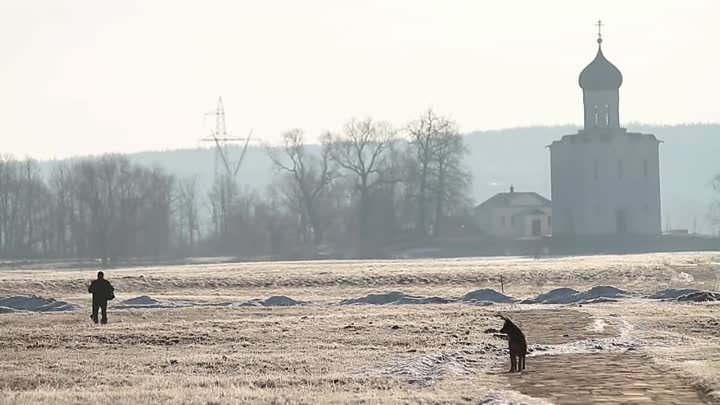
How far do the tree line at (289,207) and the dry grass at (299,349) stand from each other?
66116 mm

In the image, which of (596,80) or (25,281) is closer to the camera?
(25,281)

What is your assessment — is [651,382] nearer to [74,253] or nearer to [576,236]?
[576,236]

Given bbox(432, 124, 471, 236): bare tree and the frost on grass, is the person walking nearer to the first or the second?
the frost on grass

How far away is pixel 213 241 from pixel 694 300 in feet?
316

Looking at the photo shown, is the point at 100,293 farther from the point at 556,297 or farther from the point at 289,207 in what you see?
the point at 289,207

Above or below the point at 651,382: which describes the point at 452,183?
above

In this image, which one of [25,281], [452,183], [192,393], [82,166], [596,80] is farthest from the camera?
[82,166]

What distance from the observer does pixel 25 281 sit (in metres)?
66.1

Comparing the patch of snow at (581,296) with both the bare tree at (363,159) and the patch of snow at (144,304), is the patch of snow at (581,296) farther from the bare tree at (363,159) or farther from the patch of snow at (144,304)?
the bare tree at (363,159)

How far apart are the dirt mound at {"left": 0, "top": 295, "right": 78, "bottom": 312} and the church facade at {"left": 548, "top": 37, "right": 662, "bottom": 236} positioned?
230ft

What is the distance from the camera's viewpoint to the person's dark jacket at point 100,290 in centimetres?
4091

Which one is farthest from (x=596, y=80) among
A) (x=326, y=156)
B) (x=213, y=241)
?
(x=213, y=241)

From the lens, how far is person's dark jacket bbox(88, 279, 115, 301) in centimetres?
4091

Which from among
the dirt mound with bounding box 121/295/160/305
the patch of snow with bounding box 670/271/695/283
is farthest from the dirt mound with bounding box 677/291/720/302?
the dirt mound with bounding box 121/295/160/305
